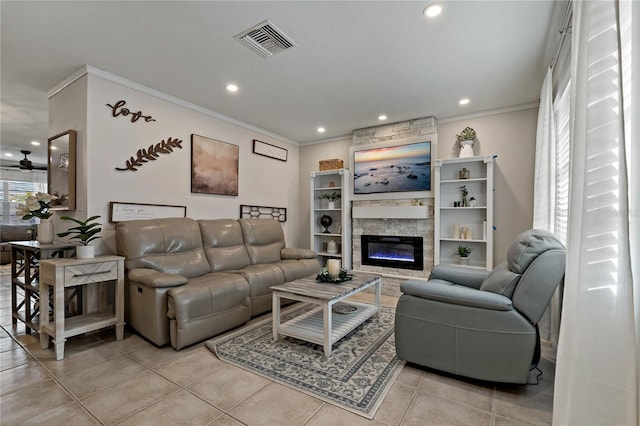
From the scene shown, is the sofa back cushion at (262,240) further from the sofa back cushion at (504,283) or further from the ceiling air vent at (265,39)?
the sofa back cushion at (504,283)

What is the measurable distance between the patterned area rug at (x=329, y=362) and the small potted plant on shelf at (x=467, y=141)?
8.99 ft

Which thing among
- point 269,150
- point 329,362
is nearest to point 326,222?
point 269,150

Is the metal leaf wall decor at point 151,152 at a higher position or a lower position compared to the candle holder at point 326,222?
higher

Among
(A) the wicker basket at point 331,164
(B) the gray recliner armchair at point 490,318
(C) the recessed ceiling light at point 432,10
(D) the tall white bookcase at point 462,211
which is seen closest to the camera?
(B) the gray recliner armchair at point 490,318

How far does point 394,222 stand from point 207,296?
122 inches

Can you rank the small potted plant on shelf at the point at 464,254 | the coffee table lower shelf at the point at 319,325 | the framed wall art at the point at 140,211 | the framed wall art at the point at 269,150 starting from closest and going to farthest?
1. the coffee table lower shelf at the point at 319,325
2. the framed wall art at the point at 140,211
3. the small potted plant on shelf at the point at 464,254
4. the framed wall art at the point at 269,150

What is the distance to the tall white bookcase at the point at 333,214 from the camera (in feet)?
16.6

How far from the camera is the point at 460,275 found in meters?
2.86

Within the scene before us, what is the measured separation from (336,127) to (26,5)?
3790 mm

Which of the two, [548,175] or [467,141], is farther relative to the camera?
[467,141]

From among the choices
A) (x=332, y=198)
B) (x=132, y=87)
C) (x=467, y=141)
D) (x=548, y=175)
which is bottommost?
(x=332, y=198)

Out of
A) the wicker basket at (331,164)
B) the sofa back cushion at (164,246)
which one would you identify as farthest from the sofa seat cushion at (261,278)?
the wicker basket at (331,164)

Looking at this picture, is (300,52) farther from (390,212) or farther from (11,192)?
(11,192)

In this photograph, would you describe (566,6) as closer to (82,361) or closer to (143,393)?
(143,393)
